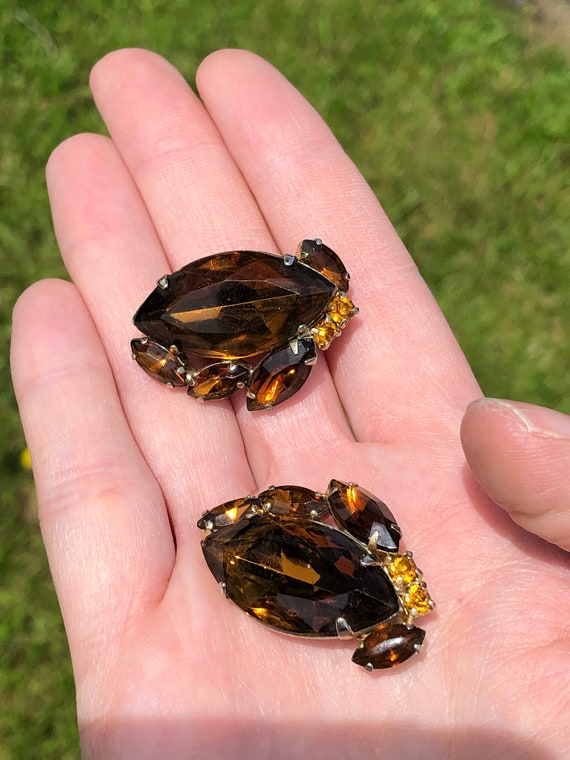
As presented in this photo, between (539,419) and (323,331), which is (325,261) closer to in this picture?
(323,331)

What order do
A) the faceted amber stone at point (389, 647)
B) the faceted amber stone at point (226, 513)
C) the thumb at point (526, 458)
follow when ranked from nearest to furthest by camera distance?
the thumb at point (526, 458) → the faceted amber stone at point (389, 647) → the faceted amber stone at point (226, 513)

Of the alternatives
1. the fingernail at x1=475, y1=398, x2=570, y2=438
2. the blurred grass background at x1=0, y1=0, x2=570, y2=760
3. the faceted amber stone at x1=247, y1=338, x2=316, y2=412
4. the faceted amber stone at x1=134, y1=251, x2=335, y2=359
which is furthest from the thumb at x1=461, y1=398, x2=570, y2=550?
the blurred grass background at x1=0, y1=0, x2=570, y2=760

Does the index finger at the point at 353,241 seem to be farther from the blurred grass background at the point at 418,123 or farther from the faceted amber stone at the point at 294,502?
the blurred grass background at the point at 418,123

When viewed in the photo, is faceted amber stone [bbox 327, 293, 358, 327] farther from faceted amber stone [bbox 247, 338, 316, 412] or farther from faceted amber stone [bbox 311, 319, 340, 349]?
faceted amber stone [bbox 247, 338, 316, 412]

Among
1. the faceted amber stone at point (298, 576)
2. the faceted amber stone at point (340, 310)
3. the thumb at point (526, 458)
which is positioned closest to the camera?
the thumb at point (526, 458)

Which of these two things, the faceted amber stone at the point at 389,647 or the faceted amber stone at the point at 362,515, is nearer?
the faceted amber stone at the point at 389,647

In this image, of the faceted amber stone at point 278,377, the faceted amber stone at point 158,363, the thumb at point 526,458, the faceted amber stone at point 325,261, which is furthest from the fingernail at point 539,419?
the faceted amber stone at point 158,363
